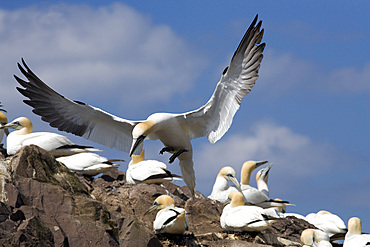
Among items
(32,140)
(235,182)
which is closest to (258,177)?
(235,182)

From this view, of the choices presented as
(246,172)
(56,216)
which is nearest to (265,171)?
(246,172)

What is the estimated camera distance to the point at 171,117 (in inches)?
399

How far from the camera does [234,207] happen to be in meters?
10.3

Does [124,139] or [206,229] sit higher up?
[124,139]

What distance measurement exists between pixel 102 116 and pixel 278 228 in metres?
3.68

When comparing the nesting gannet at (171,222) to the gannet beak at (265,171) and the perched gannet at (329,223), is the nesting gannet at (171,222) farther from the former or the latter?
the gannet beak at (265,171)

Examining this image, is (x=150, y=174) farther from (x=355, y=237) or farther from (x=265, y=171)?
(x=265, y=171)

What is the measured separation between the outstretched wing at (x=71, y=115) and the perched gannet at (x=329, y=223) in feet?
15.4

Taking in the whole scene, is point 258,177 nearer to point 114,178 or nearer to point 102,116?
point 114,178

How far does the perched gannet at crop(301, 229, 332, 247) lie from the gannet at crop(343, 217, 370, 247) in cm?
37

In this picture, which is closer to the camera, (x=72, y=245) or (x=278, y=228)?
(x=72, y=245)

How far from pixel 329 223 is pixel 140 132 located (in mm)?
5328

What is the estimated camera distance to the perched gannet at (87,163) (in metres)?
12.6

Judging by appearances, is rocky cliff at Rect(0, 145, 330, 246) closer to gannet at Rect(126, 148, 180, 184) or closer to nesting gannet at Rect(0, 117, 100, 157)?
gannet at Rect(126, 148, 180, 184)
